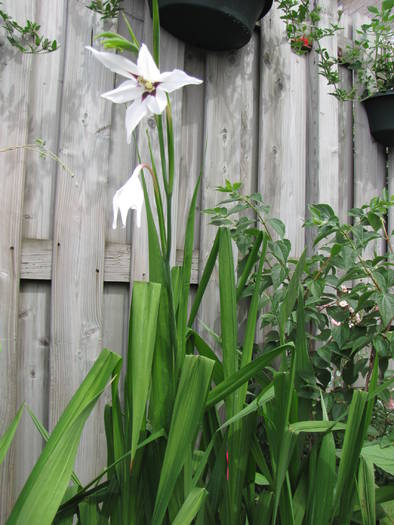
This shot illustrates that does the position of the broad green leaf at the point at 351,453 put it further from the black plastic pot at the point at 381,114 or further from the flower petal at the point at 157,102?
the black plastic pot at the point at 381,114

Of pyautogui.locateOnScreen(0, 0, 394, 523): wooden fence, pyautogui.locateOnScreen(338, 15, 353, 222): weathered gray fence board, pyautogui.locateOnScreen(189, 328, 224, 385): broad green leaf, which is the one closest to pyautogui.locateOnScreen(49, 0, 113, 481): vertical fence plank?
pyautogui.locateOnScreen(0, 0, 394, 523): wooden fence

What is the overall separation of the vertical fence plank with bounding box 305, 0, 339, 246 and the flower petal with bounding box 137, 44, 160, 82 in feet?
3.88

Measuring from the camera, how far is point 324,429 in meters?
0.72

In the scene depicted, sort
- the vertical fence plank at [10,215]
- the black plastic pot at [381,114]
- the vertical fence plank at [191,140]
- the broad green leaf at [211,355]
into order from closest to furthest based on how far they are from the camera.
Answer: the broad green leaf at [211,355] < the vertical fence plank at [10,215] < the vertical fence plank at [191,140] < the black plastic pot at [381,114]

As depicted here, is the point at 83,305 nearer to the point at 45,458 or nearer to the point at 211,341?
the point at 211,341

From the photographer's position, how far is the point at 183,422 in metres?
0.67

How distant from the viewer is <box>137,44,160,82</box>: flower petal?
60 cm

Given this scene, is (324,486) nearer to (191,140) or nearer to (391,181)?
(191,140)

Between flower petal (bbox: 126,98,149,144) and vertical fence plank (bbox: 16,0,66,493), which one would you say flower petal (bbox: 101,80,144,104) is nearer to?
flower petal (bbox: 126,98,149,144)

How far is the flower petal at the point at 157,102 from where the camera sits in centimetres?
62

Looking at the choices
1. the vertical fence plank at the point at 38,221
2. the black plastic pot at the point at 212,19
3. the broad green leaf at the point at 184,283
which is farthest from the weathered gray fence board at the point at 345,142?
the broad green leaf at the point at 184,283

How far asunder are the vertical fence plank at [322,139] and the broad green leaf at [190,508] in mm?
1191

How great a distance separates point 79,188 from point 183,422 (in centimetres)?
82

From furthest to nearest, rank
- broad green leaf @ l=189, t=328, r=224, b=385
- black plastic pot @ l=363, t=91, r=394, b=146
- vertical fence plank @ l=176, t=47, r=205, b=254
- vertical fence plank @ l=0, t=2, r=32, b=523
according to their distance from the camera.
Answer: black plastic pot @ l=363, t=91, r=394, b=146 < vertical fence plank @ l=176, t=47, r=205, b=254 < vertical fence plank @ l=0, t=2, r=32, b=523 < broad green leaf @ l=189, t=328, r=224, b=385
